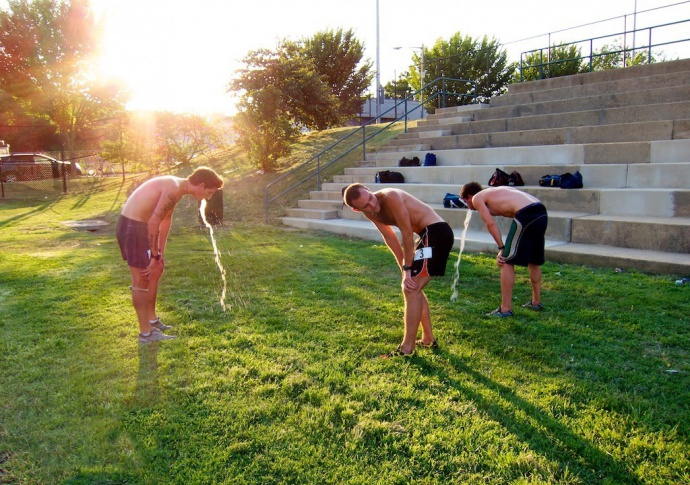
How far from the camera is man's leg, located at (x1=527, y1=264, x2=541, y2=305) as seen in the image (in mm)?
5210

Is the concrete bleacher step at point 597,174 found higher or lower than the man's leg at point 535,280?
higher

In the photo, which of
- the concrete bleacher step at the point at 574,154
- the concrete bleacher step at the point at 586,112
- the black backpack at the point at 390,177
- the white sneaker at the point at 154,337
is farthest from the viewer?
the black backpack at the point at 390,177

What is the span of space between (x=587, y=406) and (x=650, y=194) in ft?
18.8

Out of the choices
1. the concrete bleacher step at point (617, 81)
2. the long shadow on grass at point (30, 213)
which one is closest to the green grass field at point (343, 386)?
the concrete bleacher step at point (617, 81)

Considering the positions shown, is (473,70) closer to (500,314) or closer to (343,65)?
(343,65)

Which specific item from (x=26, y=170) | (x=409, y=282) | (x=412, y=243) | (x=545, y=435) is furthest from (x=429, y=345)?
(x=26, y=170)

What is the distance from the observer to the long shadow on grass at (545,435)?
2.64 m

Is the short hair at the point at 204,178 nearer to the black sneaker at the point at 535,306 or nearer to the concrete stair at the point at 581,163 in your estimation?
the black sneaker at the point at 535,306

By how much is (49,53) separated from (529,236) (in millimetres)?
27512

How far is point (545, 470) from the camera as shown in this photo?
8.70 feet

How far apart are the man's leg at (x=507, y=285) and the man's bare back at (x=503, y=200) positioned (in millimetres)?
560

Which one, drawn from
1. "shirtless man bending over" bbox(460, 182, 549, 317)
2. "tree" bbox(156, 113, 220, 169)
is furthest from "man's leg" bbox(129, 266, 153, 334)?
"tree" bbox(156, 113, 220, 169)

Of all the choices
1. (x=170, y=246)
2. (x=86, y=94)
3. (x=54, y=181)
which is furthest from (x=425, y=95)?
(x=170, y=246)

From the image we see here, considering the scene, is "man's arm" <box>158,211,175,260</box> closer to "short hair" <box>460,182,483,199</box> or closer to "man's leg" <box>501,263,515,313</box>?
"short hair" <box>460,182,483,199</box>
